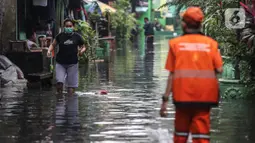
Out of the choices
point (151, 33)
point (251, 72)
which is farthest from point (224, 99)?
point (151, 33)

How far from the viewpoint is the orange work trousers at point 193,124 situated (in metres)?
6.73

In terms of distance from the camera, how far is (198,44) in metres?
6.80

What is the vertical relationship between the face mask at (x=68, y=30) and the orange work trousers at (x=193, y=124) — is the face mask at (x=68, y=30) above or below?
above

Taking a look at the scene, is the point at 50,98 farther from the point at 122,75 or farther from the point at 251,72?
the point at 122,75

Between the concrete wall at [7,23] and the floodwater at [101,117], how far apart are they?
8.59 feet

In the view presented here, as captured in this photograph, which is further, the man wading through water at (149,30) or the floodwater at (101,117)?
the man wading through water at (149,30)

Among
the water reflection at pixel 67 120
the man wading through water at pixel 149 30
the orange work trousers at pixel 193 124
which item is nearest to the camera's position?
the orange work trousers at pixel 193 124

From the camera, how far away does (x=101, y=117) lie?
10.8 metres

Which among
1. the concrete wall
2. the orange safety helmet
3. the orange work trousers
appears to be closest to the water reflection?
the orange work trousers

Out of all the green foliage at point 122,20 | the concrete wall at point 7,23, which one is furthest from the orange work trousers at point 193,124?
the green foliage at point 122,20

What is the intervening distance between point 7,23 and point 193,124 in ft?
40.5

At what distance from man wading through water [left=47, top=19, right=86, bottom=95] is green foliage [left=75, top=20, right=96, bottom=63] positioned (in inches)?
349

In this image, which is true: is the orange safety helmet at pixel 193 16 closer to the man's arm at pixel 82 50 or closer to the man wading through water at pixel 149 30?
the man's arm at pixel 82 50

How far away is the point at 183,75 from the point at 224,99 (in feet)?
21.0
